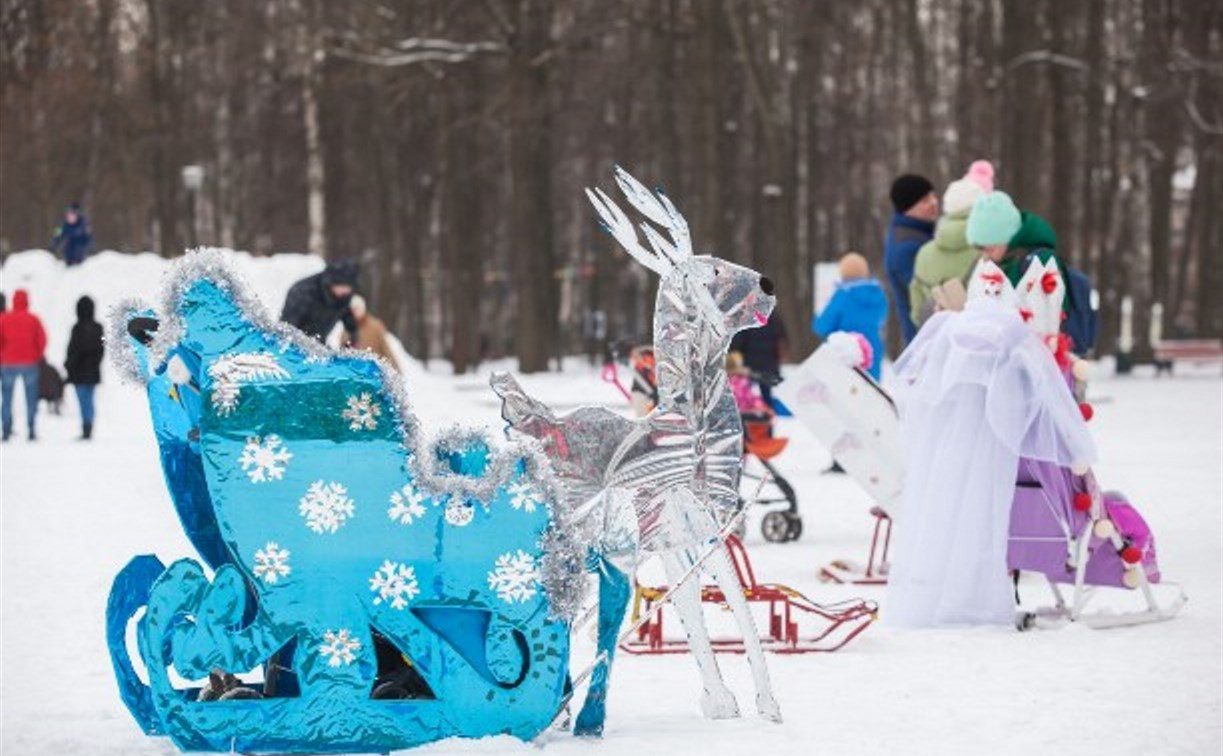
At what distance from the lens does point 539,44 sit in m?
35.1

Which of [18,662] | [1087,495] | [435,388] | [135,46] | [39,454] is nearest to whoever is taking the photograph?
[18,662]

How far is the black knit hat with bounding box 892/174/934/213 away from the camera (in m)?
15.2

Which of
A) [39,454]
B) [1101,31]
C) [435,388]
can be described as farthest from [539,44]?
[39,454]

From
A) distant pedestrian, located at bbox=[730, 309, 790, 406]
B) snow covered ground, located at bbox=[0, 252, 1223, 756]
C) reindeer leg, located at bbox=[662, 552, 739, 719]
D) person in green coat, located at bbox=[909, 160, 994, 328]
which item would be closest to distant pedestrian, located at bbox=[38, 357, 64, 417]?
snow covered ground, located at bbox=[0, 252, 1223, 756]

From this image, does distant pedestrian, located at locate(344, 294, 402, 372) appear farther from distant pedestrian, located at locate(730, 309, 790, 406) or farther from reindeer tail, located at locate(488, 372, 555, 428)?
reindeer tail, located at locate(488, 372, 555, 428)

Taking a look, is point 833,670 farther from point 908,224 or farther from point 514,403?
Answer: point 908,224

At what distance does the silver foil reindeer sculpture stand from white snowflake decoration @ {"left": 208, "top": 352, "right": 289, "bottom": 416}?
0.82 meters

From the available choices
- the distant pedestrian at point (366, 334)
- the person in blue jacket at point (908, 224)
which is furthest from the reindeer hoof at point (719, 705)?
the distant pedestrian at point (366, 334)

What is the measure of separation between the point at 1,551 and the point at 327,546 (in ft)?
24.7

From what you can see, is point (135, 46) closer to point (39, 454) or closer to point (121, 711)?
point (39, 454)

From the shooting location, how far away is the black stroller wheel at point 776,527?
1462 cm

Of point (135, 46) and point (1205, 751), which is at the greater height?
point (135, 46)

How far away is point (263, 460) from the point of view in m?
6.98

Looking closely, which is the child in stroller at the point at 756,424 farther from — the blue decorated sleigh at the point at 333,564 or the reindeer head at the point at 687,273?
the blue decorated sleigh at the point at 333,564
